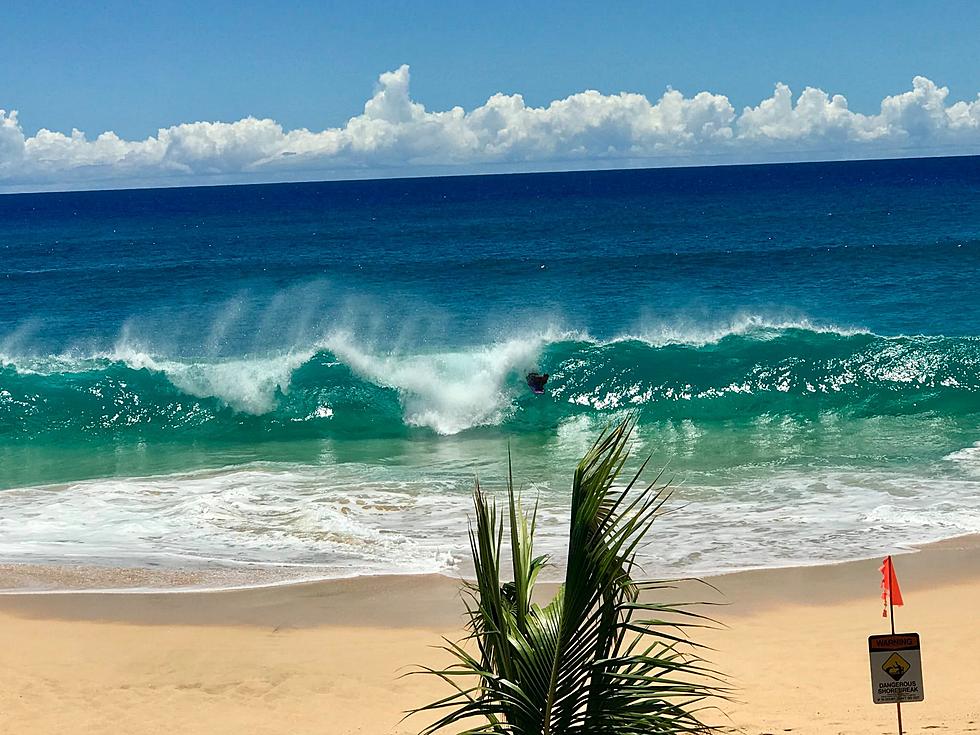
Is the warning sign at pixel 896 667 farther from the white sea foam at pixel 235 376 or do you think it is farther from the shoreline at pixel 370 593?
the white sea foam at pixel 235 376

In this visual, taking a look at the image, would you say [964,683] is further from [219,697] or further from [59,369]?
[59,369]

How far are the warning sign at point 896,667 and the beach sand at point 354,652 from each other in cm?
145

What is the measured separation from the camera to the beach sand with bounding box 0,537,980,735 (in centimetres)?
866

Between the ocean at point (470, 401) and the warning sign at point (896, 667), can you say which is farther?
the ocean at point (470, 401)

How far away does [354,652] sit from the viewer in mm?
10086

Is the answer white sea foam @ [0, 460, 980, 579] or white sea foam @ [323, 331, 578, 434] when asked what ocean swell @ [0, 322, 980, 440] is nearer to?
white sea foam @ [323, 331, 578, 434]

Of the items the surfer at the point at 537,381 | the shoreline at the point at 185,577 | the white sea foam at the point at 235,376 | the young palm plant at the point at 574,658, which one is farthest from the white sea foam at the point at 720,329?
the young palm plant at the point at 574,658

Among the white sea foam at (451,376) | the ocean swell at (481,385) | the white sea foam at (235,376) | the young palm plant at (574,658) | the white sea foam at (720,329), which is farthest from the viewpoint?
the white sea foam at (720,329)

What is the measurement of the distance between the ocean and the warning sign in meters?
4.11

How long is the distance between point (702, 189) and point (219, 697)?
101 metres

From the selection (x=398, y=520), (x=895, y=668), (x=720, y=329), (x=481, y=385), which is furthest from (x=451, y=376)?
(x=895, y=668)

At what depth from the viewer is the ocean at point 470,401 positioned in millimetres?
13688

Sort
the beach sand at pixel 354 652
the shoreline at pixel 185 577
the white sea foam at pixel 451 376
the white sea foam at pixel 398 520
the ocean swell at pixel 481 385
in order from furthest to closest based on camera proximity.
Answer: the white sea foam at pixel 451 376, the ocean swell at pixel 481 385, the white sea foam at pixel 398 520, the shoreline at pixel 185 577, the beach sand at pixel 354 652

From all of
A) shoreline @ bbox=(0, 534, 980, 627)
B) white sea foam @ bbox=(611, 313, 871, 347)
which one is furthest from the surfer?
shoreline @ bbox=(0, 534, 980, 627)
